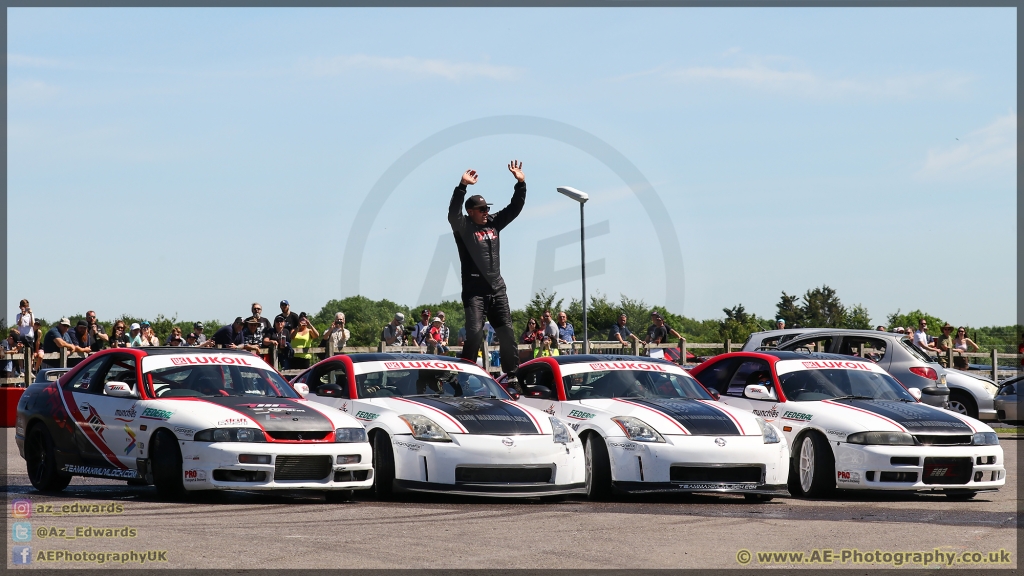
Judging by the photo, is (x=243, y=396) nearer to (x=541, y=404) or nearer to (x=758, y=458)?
(x=541, y=404)

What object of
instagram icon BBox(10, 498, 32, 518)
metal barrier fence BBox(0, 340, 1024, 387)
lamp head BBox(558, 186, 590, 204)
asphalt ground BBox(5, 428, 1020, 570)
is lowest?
asphalt ground BBox(5, 428, 1020, 570)

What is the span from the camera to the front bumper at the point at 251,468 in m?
10.2

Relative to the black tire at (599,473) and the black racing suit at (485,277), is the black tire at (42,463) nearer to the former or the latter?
the black racing suit at (485,277)

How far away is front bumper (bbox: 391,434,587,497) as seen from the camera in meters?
10.7

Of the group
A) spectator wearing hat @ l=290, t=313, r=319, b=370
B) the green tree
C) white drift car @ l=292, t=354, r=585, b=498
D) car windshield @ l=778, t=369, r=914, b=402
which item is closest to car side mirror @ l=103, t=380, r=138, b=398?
white drift car @ l=292, t=354, r=585, b=498

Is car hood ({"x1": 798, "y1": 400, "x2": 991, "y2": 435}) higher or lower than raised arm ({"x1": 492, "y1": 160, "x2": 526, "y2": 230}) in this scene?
lower

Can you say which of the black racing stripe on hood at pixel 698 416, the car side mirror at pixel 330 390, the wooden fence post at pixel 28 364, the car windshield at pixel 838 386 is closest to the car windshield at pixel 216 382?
the car side mirror at pixel 330 390

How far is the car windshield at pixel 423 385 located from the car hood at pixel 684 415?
1.08 meters

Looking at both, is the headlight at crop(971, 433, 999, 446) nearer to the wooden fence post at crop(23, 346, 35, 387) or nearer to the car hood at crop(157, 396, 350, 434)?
the car hood at crop(157, 396, 350, 434)

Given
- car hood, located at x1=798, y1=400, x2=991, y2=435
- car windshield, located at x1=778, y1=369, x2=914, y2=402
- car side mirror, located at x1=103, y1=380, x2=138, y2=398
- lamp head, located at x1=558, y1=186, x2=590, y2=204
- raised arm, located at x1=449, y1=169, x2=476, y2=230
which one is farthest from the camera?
lamp head, located at x1=558, y1=186, x2=590, y2=204

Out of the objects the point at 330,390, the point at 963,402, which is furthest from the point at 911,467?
the point at 963,402

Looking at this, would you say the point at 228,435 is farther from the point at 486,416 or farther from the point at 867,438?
the point at 867,438

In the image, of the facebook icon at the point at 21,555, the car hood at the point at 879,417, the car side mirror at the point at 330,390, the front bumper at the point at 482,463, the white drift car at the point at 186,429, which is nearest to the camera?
the facebook icon at the point at 21,555
